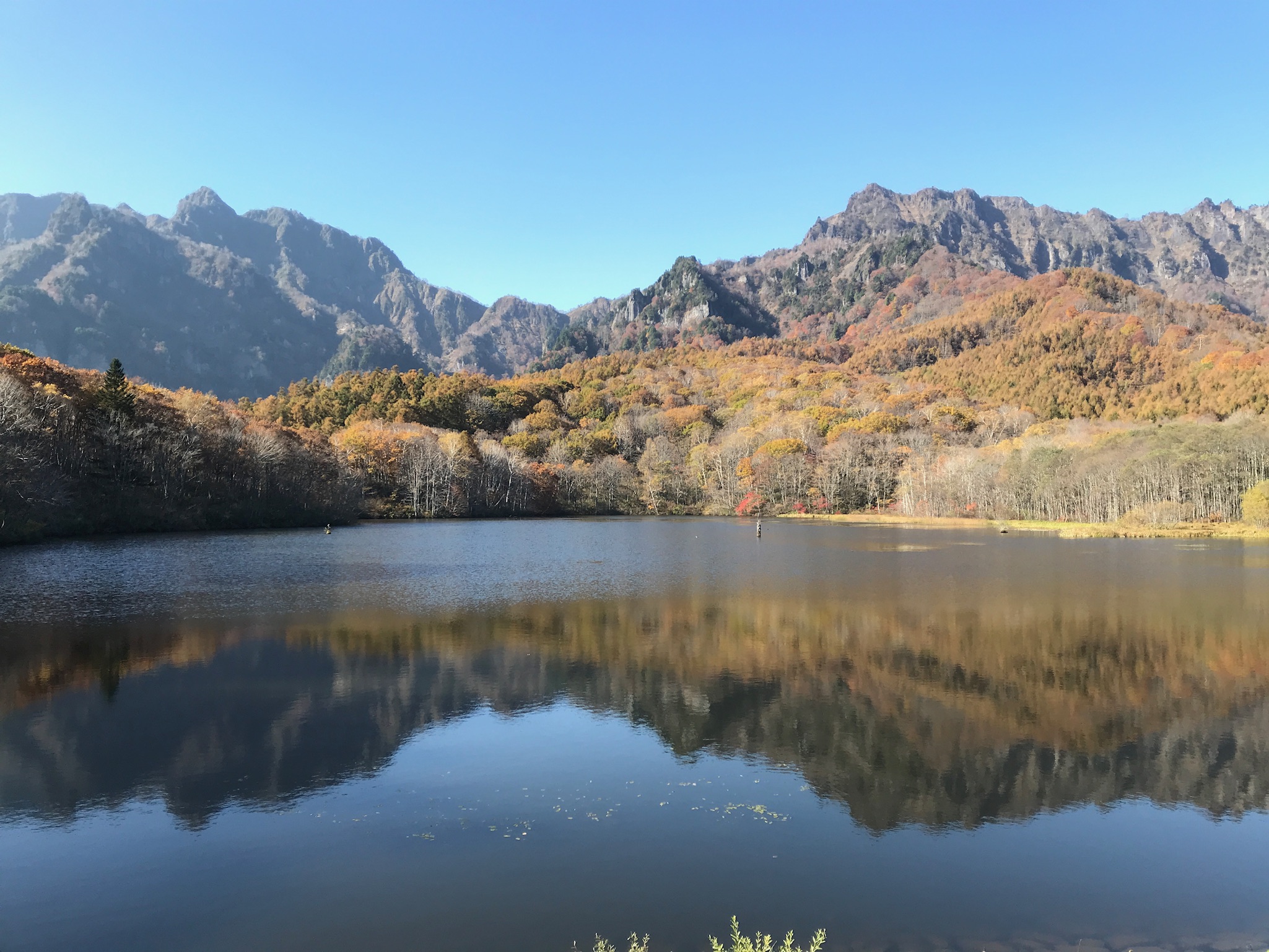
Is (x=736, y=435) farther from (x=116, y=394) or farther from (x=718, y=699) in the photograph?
(x=718, y=699)

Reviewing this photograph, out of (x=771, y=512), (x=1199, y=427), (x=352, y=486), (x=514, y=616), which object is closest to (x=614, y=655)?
(x=514, y=616)

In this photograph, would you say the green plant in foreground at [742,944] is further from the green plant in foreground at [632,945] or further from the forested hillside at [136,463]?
the forested hillside at [136,463]

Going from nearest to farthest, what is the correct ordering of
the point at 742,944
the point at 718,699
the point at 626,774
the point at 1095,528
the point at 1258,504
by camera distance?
the point at 742,944, the point at 626,774, the point at 718,699, the point at 1258,504, the point at 1095,528

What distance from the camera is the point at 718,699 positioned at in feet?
49.2

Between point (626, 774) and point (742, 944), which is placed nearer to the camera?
point (742, 944)

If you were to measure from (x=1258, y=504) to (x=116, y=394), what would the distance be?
298 feet

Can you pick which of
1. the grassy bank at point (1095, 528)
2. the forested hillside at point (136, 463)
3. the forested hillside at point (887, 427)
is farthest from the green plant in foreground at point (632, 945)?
the forested hillside at point (887, 427)

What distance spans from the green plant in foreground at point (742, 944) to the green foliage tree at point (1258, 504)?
7319 cm

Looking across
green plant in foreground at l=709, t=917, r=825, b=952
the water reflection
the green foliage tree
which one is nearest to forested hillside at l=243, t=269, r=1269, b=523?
the green foliage tree

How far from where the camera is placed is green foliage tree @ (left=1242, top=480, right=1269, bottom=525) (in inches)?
2418

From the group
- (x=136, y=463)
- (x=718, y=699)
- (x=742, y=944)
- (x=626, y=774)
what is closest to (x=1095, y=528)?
(x=718, y=699)

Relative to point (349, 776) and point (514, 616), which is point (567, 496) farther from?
point (349, 776)

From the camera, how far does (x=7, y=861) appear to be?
8.25 metres

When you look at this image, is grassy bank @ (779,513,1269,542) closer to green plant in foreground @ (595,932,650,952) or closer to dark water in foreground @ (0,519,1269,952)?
dark water in foreground @ (0,519,1269,952)
